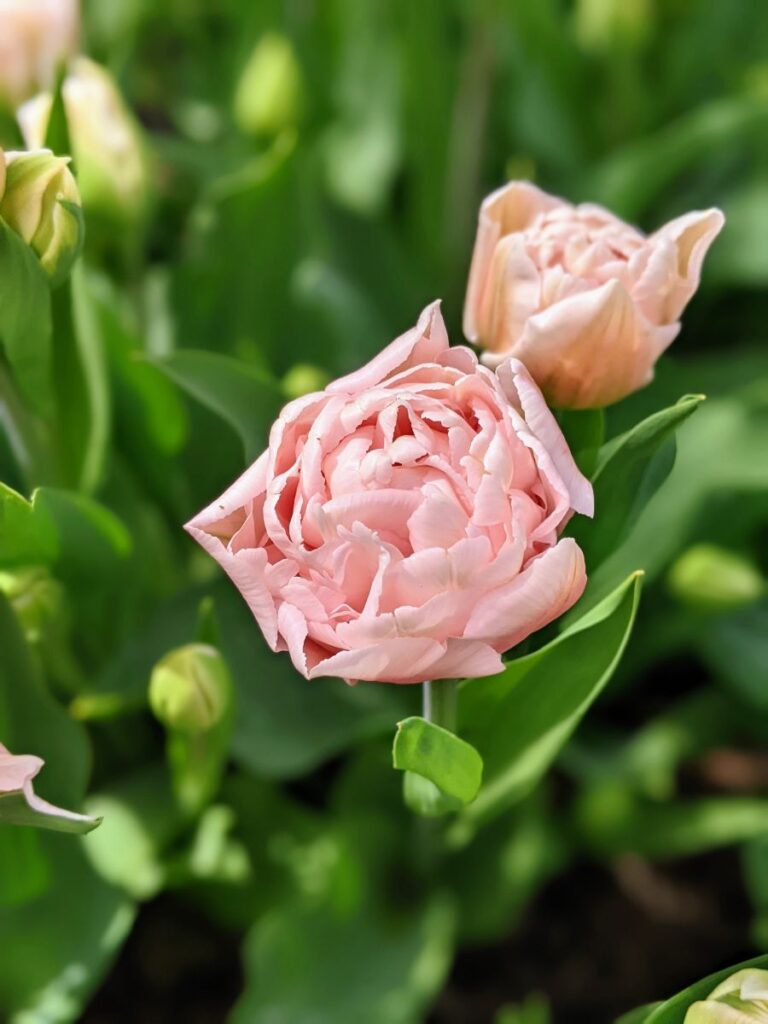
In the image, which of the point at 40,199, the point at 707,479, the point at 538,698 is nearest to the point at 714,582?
the point at 707,479

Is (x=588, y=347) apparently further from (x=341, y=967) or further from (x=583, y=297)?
(x=341, y=967)

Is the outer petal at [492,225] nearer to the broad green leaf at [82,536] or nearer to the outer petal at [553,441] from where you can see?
the outer petal at [553,441]

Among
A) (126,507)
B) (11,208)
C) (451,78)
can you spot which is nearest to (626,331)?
(11,208)

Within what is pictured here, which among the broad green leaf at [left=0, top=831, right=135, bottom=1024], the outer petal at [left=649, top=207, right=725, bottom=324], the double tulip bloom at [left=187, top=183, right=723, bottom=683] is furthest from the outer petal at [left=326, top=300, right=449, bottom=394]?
the broad green leaf at [left=0, top=831, right=135, bottom=1024]

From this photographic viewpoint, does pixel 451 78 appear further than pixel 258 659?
Yes

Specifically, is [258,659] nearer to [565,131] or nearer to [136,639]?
[136,639]
